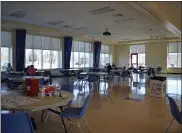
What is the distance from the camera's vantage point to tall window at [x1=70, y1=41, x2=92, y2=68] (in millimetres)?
15066

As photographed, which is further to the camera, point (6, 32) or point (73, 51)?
point (73, 51)

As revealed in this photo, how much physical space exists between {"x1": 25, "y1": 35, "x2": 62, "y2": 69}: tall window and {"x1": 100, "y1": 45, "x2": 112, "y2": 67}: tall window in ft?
18.4

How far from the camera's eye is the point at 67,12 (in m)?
7.43

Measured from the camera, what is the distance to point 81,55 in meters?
15.9

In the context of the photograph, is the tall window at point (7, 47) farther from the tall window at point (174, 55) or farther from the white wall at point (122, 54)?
the tall window at point (174, 55)

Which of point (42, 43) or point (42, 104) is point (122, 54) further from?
point (42, 104)

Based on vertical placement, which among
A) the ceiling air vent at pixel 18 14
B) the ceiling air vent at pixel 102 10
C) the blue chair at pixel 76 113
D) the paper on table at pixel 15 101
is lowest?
the blue chair at pixel 76 113

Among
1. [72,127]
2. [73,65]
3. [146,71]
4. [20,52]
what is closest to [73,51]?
[73,65]

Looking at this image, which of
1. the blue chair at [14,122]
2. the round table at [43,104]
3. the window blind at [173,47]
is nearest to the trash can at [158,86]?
the round table at [43,104]

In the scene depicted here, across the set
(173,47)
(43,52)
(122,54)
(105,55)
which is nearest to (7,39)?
(43,52)

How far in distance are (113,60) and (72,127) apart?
55.7 feet

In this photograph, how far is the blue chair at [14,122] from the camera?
1859 millimetres

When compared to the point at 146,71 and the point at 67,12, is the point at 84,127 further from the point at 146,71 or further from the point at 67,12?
the point at 146,71

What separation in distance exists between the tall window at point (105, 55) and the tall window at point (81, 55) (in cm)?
206
